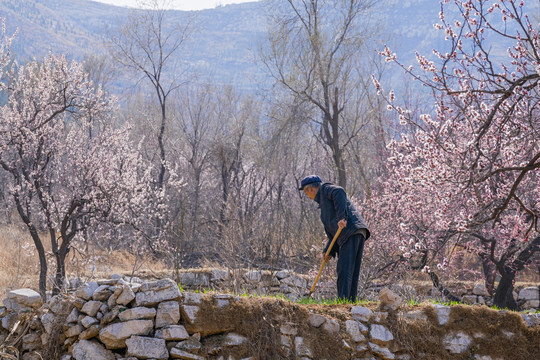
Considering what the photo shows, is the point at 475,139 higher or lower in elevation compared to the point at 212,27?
lower

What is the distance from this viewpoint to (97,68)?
29797 millimetres

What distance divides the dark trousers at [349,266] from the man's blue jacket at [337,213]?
0.09 metres

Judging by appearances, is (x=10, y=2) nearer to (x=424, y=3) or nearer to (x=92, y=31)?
(x=92, y=31)

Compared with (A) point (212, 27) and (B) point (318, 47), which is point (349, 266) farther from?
(A) point (212, 27)

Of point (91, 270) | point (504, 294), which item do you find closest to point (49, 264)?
point (91, 270)

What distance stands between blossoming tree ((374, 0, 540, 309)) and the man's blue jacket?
75 centimetres

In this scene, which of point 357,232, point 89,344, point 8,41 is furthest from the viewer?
point 8,41

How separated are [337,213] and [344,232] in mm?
248

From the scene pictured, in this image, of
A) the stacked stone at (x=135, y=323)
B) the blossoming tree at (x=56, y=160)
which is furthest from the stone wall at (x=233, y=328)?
the blossoming tree at (x=56, y=160)

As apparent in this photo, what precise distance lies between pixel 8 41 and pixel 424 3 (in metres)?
125

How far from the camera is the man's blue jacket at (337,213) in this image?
646cm

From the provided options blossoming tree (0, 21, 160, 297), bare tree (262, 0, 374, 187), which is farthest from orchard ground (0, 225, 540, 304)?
bare tree (262, 0, 374, 187)

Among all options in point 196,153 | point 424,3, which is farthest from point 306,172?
point 424,3

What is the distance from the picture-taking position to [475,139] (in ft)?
16.6
